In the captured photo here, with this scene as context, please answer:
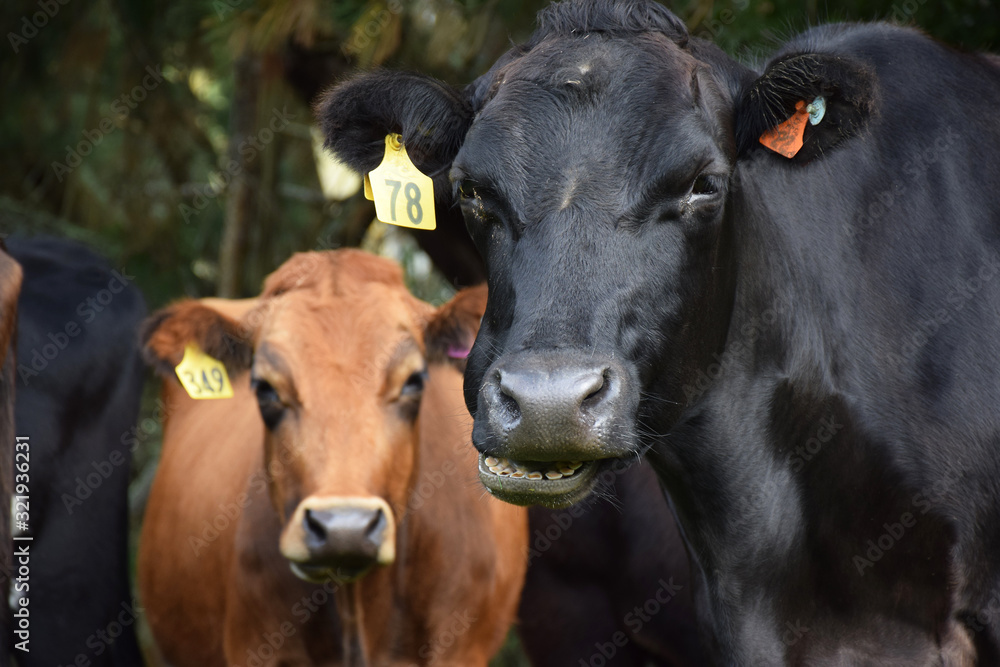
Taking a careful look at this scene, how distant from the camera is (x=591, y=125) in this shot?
2.69 meters

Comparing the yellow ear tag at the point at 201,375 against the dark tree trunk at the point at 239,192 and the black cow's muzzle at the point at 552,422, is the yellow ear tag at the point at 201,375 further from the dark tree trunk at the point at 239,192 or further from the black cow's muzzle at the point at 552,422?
the dark tree trunk at the point at 239,192

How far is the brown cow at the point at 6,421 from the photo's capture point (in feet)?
9.50

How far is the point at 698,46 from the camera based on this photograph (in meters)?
3.03

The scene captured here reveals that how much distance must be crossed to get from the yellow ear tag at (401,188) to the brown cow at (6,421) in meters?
1.04

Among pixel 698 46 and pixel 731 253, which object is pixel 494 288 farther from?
pixel 698 46

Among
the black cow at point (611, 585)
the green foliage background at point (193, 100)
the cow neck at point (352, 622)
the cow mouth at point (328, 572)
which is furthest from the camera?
the green foliage background at point (193, 100)

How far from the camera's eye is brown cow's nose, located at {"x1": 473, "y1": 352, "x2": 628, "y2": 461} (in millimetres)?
2338

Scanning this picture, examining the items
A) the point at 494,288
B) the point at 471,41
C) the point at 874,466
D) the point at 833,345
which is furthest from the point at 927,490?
the point at 471,41

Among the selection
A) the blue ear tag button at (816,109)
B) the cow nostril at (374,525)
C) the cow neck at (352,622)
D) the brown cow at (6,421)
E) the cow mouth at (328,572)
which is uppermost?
the blue ear tag button at (816,109)

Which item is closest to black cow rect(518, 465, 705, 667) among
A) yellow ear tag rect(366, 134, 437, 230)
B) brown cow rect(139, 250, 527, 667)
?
brown cow rect(139, 250, 527, 667)

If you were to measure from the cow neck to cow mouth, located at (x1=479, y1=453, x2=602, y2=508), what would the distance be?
1.75m

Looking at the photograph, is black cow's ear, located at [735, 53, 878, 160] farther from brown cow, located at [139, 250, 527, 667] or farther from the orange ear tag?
brown cow, located at [139, 250, 527, 667]

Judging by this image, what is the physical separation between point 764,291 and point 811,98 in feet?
1.74

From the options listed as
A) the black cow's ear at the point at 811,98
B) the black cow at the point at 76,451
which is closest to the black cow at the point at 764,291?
the black cow's ear at the point at 811,98
